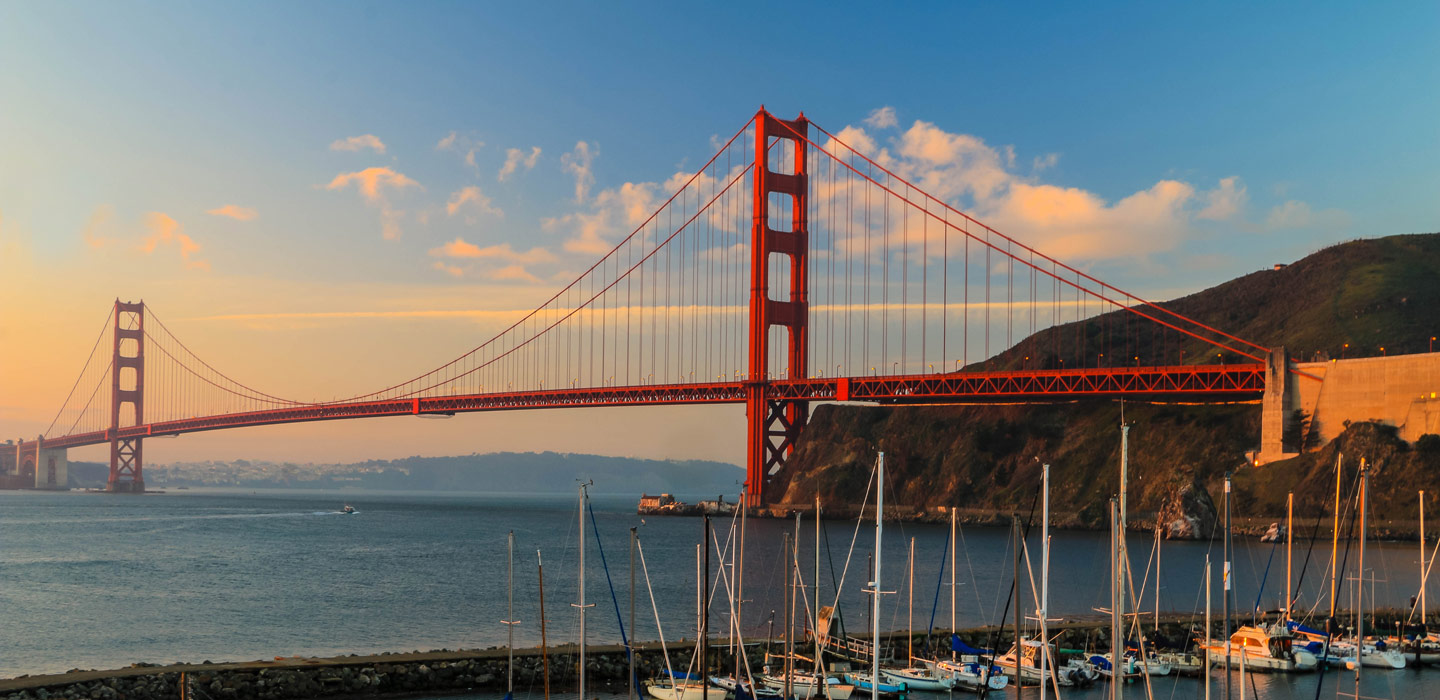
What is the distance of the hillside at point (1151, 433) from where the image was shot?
8894 cm

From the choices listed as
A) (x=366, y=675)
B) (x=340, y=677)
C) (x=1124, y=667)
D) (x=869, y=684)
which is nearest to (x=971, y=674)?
(x=869, y=684)

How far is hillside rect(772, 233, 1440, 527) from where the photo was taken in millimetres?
88938

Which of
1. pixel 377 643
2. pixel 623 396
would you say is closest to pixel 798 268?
pixel 623 396

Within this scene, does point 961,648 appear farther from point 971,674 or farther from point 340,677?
point 340,677

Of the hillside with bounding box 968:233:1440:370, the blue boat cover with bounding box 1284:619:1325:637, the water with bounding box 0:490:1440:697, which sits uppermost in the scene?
the hillside with bounding box 968:233:1440:370

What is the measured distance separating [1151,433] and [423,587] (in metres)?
69.7

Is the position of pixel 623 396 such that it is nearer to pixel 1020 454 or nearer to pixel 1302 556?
pixel 1020 454

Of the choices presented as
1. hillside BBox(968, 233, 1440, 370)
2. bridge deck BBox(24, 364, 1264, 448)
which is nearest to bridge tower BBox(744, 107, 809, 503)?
bridge deck BBox(24, 364, 1264, 448)

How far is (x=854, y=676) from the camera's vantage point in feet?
94.9

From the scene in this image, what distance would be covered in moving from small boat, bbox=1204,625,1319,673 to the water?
0.75 meters

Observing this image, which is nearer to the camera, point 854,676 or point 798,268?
point 854,676

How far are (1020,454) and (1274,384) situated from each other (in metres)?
34.2

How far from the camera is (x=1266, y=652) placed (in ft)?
109

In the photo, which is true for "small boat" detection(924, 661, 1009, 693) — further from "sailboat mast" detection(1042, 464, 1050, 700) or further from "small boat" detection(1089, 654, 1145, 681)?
"small boat" detection(1089, 654, 1145, 681)
